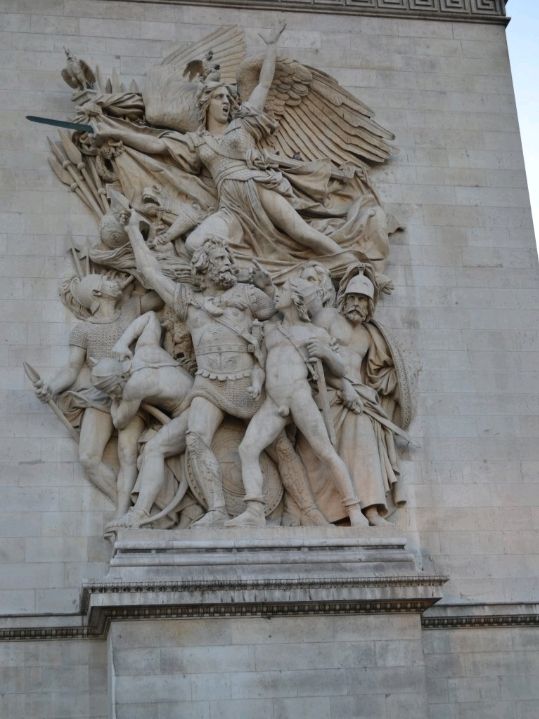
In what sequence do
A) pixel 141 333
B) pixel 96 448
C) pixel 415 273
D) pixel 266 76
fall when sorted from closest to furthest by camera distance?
pixel 96 448 < pixel 141 333 < pixel 266 76 < pixel 415 273

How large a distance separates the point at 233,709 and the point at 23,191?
5.97 metres

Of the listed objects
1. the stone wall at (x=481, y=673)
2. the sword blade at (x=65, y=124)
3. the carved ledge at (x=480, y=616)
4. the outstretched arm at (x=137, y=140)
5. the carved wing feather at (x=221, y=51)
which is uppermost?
the carved wing feather at (x=221, y=51)

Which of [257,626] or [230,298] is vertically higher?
[230,298]

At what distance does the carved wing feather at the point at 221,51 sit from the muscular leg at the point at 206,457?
13.4 ft

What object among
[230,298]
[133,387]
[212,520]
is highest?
[230,298]

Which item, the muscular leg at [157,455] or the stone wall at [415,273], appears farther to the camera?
the stone wall at [415,273]

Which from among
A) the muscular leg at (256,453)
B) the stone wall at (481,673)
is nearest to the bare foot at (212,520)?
the muscular leg at (256,453)

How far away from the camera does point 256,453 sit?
505 inches

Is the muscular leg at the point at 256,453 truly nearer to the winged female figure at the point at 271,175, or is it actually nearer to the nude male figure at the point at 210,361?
the nude male figure at the point at 210,361

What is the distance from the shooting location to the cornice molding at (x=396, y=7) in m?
15.6

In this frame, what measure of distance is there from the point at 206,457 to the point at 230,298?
5.42ft

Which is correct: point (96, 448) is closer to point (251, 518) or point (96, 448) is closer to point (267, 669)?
point (251, 518)

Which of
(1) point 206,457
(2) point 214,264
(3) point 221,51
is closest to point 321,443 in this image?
(1) point 206,457

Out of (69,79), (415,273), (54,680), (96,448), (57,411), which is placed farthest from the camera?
(415,273)
